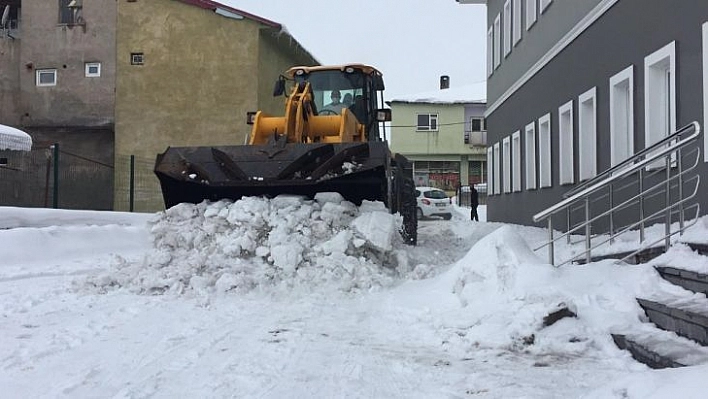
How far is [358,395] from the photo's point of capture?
408 centimetres

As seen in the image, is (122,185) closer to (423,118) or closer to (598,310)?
(598,310)

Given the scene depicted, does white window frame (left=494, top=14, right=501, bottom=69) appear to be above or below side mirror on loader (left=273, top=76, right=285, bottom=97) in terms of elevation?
above

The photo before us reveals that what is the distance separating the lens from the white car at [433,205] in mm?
29266

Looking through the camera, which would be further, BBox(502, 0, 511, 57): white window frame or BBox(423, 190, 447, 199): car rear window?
BBox(423, 190, 447, 199): car rear window

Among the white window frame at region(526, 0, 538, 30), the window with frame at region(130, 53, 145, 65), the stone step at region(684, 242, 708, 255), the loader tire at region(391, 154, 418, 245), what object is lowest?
the stone step at region(684, 242, 708, 255)

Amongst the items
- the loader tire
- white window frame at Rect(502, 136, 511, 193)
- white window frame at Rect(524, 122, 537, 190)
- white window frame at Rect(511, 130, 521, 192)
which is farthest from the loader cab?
white window frame at Rect(502, 136, 511, 193)

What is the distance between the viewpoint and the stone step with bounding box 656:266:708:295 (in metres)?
4.97

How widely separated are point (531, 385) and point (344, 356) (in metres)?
1.48

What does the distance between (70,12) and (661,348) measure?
96.2ft

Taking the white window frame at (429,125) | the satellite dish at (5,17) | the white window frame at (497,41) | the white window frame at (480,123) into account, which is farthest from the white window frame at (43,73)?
the white window frame at (480,123)

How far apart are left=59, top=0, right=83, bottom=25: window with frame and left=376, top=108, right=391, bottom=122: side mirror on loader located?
20920mm

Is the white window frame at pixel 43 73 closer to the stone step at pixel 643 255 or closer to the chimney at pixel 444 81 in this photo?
the stone step at pixel 643 255

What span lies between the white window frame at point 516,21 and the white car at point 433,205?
10.9m

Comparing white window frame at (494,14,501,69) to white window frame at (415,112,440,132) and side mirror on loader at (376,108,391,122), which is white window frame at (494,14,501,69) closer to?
side mirror on loader at (376,108,391,122)
